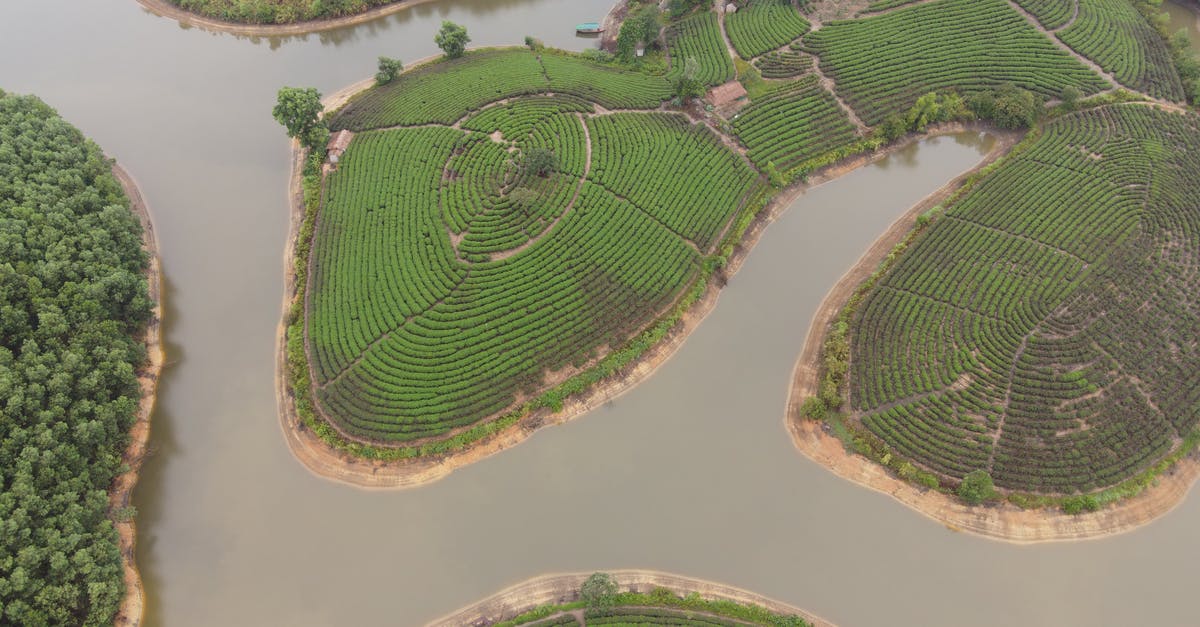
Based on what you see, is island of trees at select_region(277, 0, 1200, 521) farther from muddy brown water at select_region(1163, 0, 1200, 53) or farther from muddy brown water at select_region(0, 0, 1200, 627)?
muddy brown water at select_region(1163, 0, 1200, 53)

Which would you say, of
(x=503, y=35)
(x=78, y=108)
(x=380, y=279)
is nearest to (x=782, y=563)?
(x=380, y=279)

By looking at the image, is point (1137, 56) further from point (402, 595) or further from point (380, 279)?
point (402, 595)

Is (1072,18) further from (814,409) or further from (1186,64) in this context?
(814,409)

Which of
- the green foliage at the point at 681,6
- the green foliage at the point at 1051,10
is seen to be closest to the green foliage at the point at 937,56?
the green foliage at the point at 1051,10

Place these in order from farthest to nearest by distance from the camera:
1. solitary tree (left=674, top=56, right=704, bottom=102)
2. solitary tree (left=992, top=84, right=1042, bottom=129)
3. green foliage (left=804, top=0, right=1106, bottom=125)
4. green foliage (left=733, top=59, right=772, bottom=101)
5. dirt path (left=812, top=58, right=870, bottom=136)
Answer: green foliage (left=733, top=59, right=772, bottom=101) → green foliage (left=804, top=0, right=1106, bottom=125) → dirt path (left=812, top=58, right=870, bottom=136) → solitary tree (left=674, top=56, right=704, bottom=102) → solitary tree (left=992, top=84, right=1042, bottom=129)

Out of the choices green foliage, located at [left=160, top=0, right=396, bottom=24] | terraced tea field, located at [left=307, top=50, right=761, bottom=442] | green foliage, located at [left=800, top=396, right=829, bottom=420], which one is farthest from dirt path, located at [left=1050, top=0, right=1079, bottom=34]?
green foliage, located at [left=160, top=0, right=396, bottom=24]

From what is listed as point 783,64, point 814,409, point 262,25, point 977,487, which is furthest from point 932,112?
point 262,25
